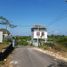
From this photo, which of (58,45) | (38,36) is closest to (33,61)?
(58,45)

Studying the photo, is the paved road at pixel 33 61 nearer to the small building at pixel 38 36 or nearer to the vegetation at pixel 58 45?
the vegetation at pixel 58 45

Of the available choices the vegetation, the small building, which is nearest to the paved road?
the vegetation

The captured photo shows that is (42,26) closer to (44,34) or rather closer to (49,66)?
(44,34)

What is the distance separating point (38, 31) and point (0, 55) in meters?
67.2

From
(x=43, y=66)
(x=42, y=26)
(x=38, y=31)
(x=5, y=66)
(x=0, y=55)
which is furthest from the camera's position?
(x=42, y=26)

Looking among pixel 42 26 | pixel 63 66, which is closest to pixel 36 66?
pixel 63 66

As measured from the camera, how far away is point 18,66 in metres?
22.7

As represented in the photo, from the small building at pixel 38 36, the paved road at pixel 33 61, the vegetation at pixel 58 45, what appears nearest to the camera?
the paved road at pixel 33 61

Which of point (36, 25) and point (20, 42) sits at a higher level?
point (36, 25)

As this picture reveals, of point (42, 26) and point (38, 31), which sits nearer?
point (38, 31)

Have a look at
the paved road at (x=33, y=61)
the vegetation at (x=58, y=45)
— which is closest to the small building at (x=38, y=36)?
the vegetation at (x=58, y=45)

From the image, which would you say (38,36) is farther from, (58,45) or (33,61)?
(33,61)

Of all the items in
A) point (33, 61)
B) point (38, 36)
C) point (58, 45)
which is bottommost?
point (33, 61)

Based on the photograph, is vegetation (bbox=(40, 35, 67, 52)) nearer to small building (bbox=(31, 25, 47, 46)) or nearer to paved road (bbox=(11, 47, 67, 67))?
paved road (bbox=(11, 47, 67, 67))
